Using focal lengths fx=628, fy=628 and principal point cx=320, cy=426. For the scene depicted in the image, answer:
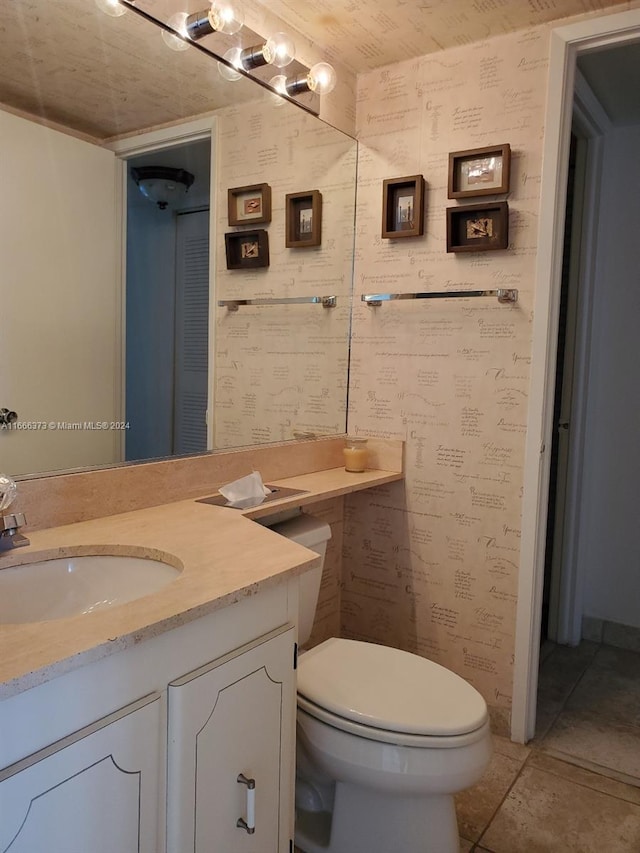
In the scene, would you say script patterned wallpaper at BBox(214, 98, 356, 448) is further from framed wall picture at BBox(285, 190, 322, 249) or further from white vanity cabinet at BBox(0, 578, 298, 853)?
→ white vanity cabinet at BBox(0, 578, 298, 853)

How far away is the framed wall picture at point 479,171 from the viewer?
1.83 metres

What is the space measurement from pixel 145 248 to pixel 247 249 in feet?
1.42

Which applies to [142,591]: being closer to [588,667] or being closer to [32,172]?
[32,172]

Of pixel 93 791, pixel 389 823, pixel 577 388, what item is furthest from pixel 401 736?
pixel 577 388

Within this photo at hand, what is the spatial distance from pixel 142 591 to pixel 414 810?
0.78 m

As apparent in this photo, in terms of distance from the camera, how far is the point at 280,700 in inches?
44.9

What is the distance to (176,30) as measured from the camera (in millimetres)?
1509

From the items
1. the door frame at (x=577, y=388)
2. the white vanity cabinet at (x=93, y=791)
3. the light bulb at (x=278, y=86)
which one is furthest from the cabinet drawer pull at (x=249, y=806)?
the door frame at (x=577, y=388)

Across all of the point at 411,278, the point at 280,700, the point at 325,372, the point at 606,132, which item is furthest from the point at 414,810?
the point at 606,132

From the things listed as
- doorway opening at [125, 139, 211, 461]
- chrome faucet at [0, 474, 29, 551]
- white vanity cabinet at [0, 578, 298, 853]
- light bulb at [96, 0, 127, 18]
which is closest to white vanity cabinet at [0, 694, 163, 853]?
white vanity cabinet at [0, 578, 298, 853]

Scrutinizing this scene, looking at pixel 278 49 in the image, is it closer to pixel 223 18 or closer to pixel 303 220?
pixel 223 18

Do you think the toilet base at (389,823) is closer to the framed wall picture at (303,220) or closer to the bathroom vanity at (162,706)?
the bathroom vanity at (162,706)

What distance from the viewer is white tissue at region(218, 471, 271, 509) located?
1559mm

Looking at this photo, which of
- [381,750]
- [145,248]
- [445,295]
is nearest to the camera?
[381,750]
